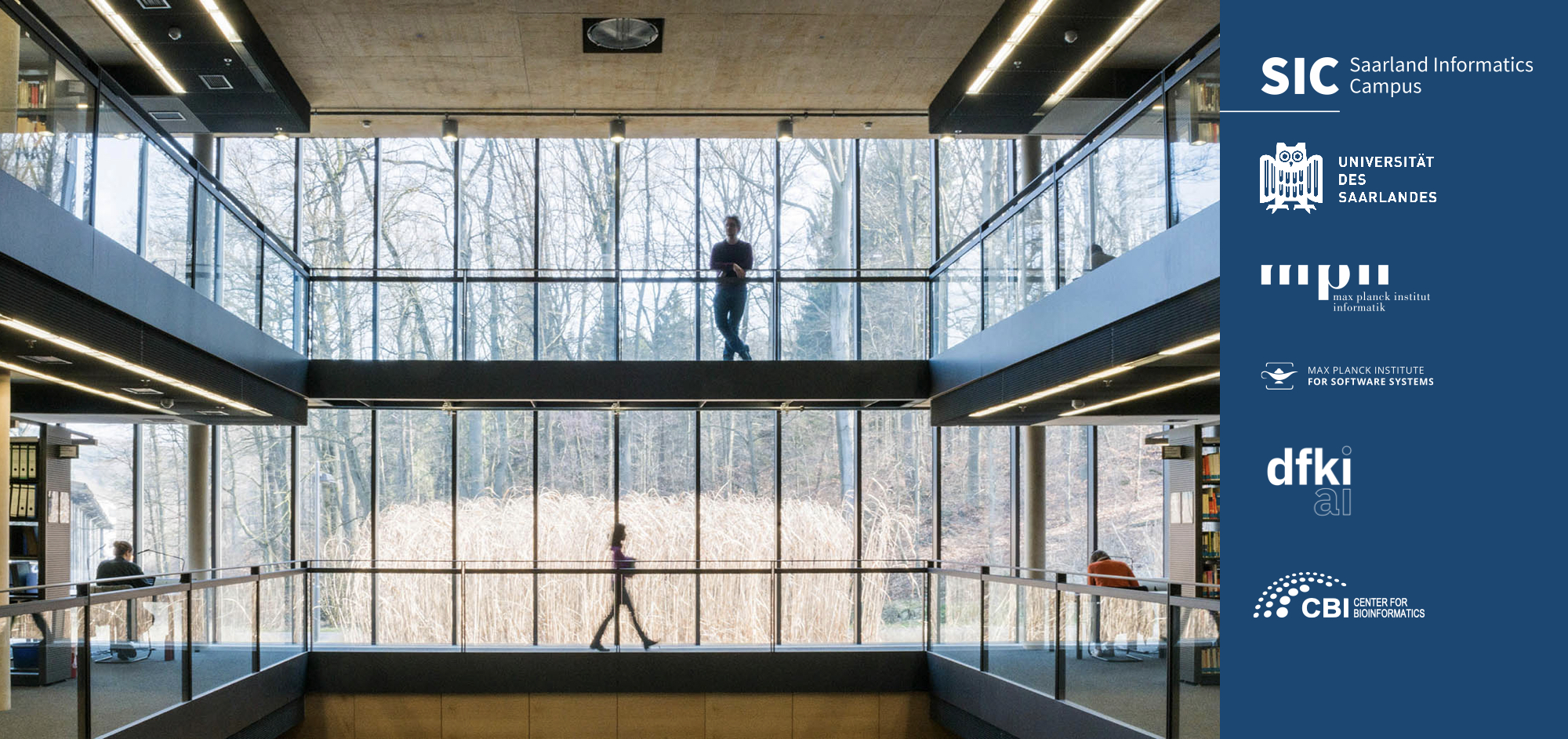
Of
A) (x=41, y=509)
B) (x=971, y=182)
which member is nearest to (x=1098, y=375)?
(x=971, y=182)

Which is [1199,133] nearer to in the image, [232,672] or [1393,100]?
[1393,100]

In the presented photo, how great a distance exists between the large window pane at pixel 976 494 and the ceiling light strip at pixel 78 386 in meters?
8.16

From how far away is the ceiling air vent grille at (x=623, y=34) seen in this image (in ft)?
31.1

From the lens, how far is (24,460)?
11602mm

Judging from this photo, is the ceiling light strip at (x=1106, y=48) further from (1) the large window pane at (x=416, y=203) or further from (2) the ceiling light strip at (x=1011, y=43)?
(1) the large window pane at (x=416, y=203)

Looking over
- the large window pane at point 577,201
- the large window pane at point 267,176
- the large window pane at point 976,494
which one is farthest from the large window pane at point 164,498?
the large window pane at point 976,494

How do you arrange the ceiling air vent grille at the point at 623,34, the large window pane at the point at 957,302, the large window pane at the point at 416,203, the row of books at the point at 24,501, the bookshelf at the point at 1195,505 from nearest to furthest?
the ceiling air vent grille at the point at 623,34 < the large window pane at the point at 957,302 < the row of books at the point at 24,501 < the bookshelf at the point at 1195,505 < the large window pane at the point at 416,203

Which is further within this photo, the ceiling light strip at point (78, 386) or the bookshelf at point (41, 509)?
the bookshelf at point (41, 509)

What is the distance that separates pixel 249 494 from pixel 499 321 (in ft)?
13.0

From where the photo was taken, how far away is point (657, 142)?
50.0ft

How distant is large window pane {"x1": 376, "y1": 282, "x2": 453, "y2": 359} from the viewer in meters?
13.2

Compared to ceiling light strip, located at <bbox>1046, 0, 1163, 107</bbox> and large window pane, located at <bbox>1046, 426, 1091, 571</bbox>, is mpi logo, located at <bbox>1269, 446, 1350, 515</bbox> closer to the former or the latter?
ceiling light strip, located at <bbox>1046, 0, 1163, 107</bbox>

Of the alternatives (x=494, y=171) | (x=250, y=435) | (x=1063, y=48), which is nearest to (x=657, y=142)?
(x=494, y=171)

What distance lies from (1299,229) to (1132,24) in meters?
5.51
